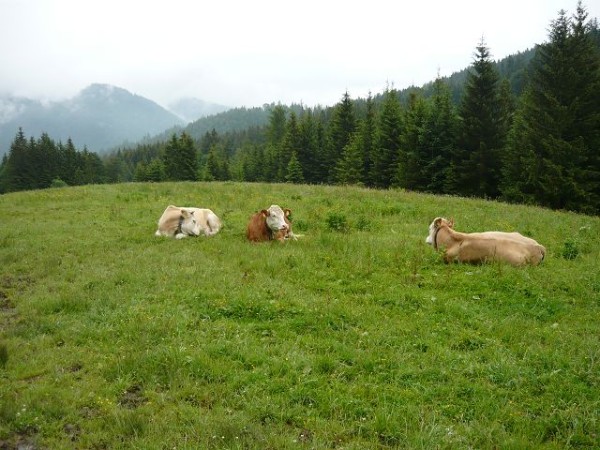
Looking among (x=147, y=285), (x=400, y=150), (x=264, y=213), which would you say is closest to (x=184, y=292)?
(x=147, y=285)

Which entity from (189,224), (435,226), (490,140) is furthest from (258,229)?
(490,140)

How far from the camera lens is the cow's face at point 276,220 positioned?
43.7ft

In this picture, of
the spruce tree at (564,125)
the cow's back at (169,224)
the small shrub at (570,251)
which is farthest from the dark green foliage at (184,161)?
the small shrub at (570,251)

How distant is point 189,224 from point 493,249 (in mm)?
8687

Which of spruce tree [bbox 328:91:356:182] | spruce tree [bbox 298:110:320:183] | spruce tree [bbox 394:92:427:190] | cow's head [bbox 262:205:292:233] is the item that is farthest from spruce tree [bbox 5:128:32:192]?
cow's head [bbox 262:205:292:233]

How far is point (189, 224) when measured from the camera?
1454cm

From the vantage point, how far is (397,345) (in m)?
6.64

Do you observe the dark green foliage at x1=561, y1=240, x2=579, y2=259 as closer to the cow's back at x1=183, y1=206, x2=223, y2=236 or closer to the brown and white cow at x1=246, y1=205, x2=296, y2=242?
the brown and white cow at x1=246, y1=205, x2=296, y2=242

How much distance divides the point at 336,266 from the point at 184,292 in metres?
3.38

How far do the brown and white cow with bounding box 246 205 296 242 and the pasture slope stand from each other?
886 millimetres

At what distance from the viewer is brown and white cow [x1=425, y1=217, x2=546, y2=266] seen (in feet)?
34.0

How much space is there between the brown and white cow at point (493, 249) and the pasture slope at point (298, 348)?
1.24ft

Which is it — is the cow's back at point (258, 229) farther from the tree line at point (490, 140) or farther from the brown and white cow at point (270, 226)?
the tree line at point (490, 140)

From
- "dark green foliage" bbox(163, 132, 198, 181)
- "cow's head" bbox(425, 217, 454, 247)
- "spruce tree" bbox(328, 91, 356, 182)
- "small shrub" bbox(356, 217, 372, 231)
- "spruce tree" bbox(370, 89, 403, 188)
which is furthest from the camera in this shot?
"dark green foliage" bbox(163, 132, 198, 181)
